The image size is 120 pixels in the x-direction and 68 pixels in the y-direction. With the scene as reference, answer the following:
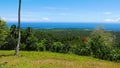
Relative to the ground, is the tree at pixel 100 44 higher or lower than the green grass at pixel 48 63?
lower

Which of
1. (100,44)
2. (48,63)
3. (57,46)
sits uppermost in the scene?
(48,63)

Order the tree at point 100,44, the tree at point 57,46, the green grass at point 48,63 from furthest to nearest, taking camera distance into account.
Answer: the tree at point 57,46 < the tree at point 100,44 < the green grass at point 48,63

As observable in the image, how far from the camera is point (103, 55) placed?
220 ft

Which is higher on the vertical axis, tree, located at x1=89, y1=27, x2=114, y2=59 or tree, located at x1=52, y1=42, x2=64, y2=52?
tree, located at x1=89, y1=27, x2=114, y2=59

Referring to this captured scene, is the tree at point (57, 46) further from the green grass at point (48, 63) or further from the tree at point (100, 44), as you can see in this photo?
the green grass at point (48, 63)

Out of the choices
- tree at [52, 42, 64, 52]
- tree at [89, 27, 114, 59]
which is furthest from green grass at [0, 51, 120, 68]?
tree at [52, 42, 64, 52]

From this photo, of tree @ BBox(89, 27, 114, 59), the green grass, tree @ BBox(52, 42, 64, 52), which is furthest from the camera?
tree @ BBox(52, 42, 64, 52)

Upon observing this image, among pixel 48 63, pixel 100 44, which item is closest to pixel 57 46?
pixel 100 44

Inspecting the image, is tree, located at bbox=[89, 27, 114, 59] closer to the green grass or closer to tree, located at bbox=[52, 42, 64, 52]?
tree, located at bbox=[52, 42, 64, 52]

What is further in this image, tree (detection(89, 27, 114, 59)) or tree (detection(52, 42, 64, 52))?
tree (detection(52, 42, 64, 52))

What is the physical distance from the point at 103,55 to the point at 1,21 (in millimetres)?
31609

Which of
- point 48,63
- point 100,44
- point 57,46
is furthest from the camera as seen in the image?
point 57,46

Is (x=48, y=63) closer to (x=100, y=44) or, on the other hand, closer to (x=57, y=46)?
(x=100, y=44)

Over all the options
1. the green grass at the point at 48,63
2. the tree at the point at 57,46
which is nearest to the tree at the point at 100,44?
the tree at the point at 57,46
